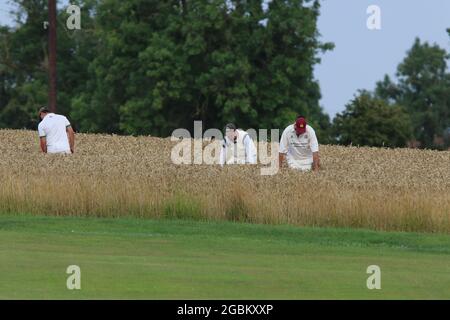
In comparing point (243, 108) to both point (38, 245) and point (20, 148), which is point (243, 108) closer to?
point (20, 148)

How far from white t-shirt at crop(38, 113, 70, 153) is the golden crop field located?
7.06 feet

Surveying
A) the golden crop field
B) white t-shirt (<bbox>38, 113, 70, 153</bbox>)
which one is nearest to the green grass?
the golden crop field

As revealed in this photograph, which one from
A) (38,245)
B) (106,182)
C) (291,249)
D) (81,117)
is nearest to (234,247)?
(291,249)

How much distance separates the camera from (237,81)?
76.6 m

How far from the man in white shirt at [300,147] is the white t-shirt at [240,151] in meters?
0.63

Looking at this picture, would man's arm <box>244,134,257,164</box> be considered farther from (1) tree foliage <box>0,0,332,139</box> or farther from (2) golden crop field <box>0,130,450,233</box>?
(1) tree foliage <box>0,0,332,139</box>

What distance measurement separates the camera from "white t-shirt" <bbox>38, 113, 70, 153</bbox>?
1221 inches

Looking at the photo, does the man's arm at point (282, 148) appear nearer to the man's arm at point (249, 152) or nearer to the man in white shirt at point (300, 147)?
the man in white shirt at point (300, 147)

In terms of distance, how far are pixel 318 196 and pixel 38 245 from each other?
6536 millimetres

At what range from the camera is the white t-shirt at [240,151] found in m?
28.6

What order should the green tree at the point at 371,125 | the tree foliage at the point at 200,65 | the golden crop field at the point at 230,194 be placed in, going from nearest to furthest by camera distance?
1. the golden crop field at the point at 230,194
2. the green tree at the point at 371,125
3. the tree foliage at the point at 200,65

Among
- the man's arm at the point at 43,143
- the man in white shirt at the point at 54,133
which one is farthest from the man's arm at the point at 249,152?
the man's arm at the point at 43,143

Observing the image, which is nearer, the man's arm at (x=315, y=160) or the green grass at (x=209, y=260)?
the green grass at (x=209, y=260)
